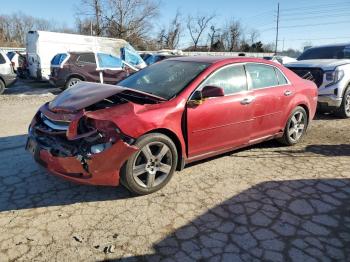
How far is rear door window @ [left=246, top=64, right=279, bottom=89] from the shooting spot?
5.00m

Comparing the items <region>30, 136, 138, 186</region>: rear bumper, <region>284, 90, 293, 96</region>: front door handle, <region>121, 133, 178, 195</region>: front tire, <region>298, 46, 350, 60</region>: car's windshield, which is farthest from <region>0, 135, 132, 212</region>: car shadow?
<region>298, 46, 350, 60</region>: car's windshield

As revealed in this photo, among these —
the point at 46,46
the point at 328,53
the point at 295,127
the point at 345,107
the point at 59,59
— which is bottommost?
the point at 295,127

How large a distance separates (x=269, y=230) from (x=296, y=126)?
308 cm

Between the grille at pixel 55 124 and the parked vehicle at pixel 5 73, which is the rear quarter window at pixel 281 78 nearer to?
the grille at pixel 55 124

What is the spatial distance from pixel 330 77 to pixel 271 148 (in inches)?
129

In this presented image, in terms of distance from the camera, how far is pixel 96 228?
328 centimetres

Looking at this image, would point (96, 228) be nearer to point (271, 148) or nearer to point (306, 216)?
point (306, 216)

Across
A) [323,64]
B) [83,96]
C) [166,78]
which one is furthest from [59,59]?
[83,96]

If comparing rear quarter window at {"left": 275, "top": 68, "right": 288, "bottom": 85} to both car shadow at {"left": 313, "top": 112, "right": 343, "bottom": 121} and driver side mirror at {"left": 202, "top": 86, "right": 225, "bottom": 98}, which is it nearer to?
driver side mirror at {"left": 202, "top": 86, "right": 225, "bottom": 98}

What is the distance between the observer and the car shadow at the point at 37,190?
12.5 feet

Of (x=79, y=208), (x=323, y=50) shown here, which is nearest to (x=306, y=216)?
(x=79, y=208)

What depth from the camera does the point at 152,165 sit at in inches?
155

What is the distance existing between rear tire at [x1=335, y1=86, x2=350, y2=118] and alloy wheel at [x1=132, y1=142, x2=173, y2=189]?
5818 millimetres

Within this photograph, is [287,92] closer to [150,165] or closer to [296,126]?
[296,126]
